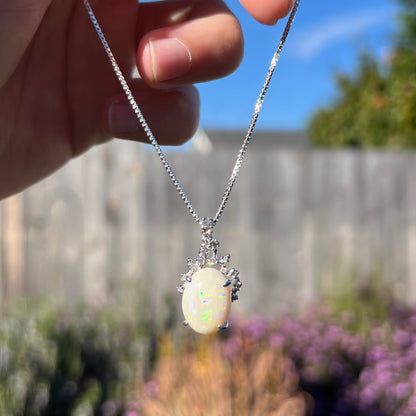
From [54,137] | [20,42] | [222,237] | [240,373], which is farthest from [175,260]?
[20,42]

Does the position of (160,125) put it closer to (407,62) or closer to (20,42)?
(20,42)

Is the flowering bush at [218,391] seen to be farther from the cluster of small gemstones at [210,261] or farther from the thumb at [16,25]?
the thumb at [16,25]

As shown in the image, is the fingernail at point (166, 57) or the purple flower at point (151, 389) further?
the purple flower at point (151, 389)

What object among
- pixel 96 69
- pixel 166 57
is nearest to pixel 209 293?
pixel 166 57

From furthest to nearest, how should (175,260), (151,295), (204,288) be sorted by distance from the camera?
(175,260) < (151,295) < (204,288)

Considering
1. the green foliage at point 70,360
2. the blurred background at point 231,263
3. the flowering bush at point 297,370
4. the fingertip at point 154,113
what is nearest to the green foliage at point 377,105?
the blurred background at point 231,263
